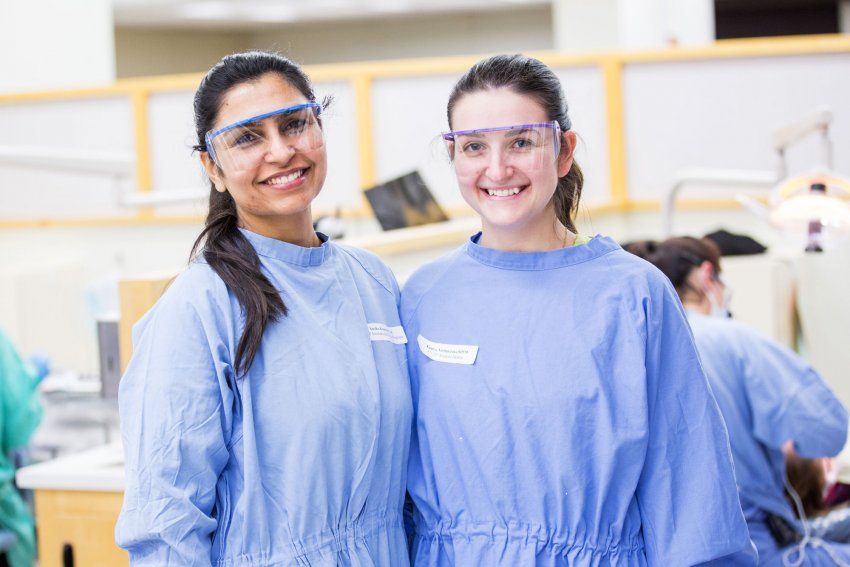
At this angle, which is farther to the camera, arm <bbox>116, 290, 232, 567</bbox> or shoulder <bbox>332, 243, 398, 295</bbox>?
shoulder <bbox>332, 243, 398, 295</bbox>

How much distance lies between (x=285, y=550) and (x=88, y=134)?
12.6 feet

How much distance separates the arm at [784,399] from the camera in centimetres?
214

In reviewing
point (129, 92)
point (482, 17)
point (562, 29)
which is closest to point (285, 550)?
point (129, 92)

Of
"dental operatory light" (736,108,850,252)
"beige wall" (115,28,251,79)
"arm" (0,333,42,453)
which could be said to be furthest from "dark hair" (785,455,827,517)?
"beige wall" (115,28,251,79)

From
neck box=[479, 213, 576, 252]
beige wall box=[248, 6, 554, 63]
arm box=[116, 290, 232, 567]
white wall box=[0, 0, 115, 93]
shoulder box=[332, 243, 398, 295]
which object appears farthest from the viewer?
beige wall box=[248, 6, 554, 63]

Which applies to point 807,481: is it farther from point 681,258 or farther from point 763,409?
point 681,258

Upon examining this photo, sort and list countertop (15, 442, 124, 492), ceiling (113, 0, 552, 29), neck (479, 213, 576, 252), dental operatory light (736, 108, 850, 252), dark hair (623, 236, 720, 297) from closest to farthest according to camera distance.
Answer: neck (479, 213, 576, 252), countertop (15, 442, 124, 492), dark hair (623, 236, 720, 297), dental operatory light (736, 108, 850, 252), ceiling (113, 0, 552, 29)

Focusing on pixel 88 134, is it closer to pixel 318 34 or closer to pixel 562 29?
pixel 562 29

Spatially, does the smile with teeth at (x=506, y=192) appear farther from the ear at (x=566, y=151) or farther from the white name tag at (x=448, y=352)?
the white name tag at (x=448, y=352)

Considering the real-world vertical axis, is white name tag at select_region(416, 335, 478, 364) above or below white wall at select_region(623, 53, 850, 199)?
A: below

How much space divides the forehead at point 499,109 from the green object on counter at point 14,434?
1.82 m

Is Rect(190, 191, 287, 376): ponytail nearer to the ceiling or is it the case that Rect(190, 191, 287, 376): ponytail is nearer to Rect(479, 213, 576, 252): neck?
Rect(479, 213, 576, 252): neck

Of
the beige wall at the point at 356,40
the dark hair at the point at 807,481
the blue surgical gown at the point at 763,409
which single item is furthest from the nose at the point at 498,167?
the beige wall at the point at 356,40

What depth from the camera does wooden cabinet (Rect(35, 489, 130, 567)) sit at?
204 centimetres
